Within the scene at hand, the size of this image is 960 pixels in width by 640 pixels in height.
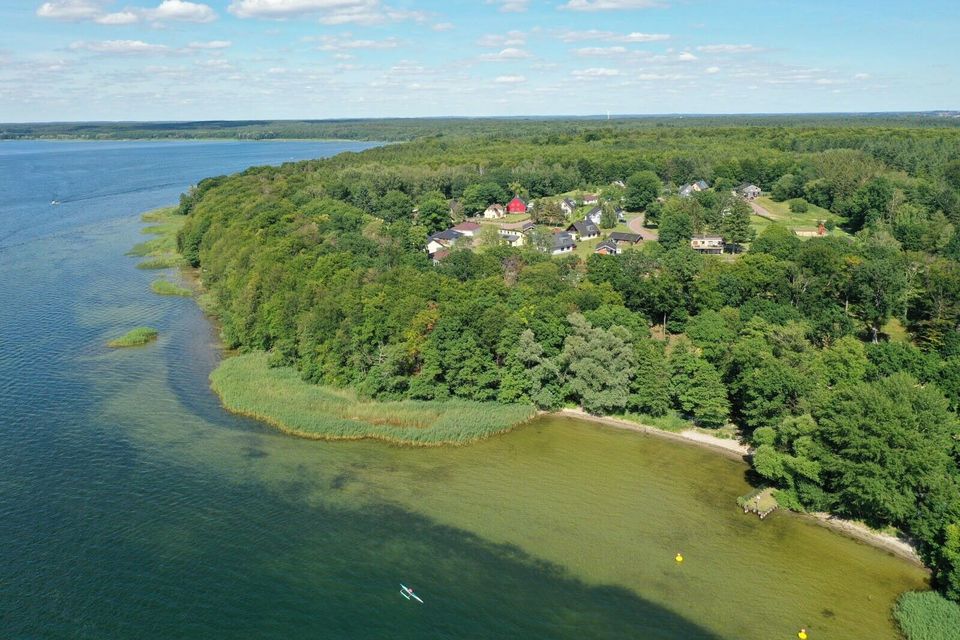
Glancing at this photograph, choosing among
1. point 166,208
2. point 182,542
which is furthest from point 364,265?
point 166,208

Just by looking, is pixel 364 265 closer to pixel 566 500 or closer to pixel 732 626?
pixel 566 500

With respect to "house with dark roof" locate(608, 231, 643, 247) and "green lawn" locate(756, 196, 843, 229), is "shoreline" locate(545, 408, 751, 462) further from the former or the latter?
"green lawn" locate(756, 196, 843, 229)

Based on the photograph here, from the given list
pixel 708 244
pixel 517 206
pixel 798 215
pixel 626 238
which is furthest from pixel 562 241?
pixel 798 215

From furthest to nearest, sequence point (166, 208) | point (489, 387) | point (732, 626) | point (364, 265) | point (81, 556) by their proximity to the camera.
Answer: point (166, 208), point (364, 265), point (489, 387), point (81, 556), point (732, 626)

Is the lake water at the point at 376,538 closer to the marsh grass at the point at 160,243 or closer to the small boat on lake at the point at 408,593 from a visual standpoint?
the small boat on lake at the point at 408,593

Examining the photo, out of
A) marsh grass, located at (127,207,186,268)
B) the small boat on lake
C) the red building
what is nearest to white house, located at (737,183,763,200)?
the red building

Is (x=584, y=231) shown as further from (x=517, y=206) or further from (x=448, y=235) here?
(x=517, y=206)
